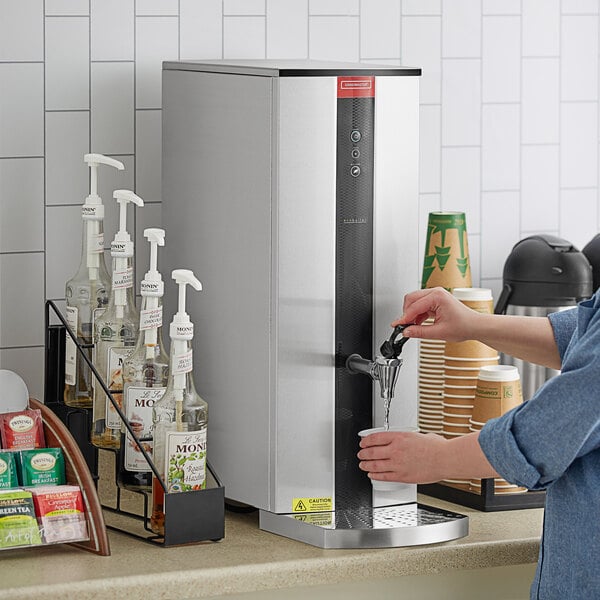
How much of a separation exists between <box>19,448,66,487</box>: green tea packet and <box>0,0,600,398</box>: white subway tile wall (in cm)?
32

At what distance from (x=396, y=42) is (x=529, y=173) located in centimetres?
33

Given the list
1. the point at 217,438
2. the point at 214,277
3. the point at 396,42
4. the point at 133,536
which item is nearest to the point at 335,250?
the point at 214,277

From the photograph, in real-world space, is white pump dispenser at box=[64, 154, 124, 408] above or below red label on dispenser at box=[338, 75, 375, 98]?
below

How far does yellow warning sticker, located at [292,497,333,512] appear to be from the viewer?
1.46 meters

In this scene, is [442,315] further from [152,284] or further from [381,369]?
[152,284]

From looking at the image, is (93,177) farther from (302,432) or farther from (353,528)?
(353,528)

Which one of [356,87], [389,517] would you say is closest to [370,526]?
[389,517]

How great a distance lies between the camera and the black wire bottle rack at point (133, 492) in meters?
1.40

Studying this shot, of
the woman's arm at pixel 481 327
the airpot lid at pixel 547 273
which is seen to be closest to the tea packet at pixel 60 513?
the woman's arm at pixel 481 327

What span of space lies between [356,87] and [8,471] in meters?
0.61

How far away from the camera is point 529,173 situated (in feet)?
6.68

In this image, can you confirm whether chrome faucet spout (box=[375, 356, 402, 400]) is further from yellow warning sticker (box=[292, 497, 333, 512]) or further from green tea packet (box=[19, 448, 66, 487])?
green tea packet (box=[19, 448, 66, 487])

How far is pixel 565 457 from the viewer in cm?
121

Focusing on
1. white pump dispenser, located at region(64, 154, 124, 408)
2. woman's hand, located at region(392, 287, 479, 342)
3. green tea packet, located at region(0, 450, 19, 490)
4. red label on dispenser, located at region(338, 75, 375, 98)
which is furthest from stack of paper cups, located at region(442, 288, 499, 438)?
green tea packet, located at region(0, 450, 19, 490)
